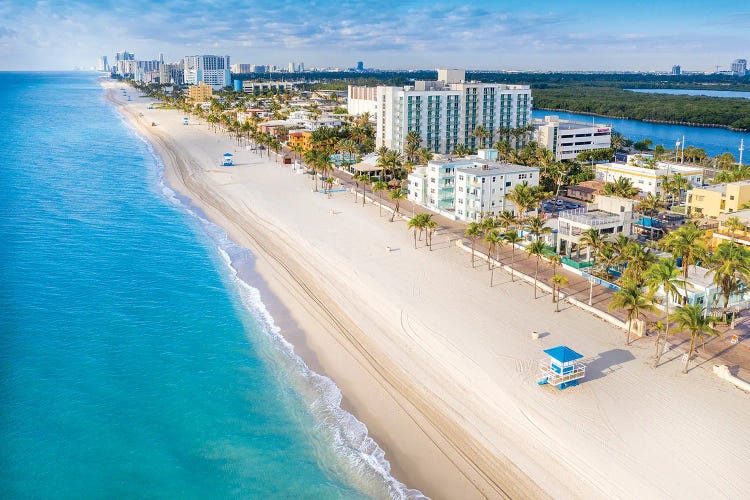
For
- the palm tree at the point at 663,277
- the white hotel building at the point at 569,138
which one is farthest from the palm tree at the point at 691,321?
the white hotel building at the point at 569,138

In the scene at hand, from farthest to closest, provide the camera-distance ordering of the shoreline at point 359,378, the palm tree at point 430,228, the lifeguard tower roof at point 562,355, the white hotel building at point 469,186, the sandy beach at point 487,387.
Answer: the white hotel building at point 469,186 < the palm tree at point 430,228 < the lifeguard tower roof at point 562,355 < the shoreline at point 359,378 < the sandy beach at point 487,387

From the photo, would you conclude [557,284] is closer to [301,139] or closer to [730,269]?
[730,269]

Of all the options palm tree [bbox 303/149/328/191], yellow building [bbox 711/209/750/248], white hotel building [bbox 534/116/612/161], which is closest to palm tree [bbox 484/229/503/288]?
yellow building [bbox 711/209/750/248]

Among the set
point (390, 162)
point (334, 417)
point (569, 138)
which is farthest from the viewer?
point (569, 138)

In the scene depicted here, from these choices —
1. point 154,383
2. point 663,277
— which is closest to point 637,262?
point 663,277

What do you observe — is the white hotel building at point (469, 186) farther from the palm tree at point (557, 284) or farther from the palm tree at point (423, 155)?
the palm tree at point (557, 284)
